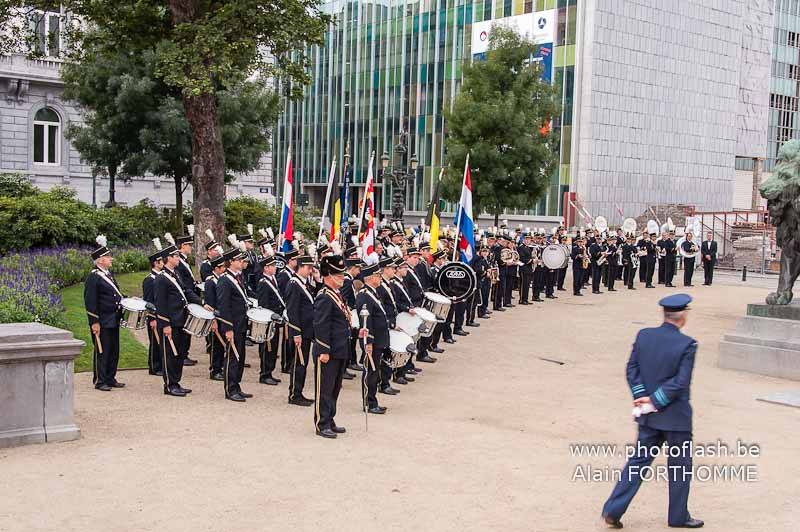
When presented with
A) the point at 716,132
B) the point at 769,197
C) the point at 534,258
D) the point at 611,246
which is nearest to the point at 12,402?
the point at 769,197

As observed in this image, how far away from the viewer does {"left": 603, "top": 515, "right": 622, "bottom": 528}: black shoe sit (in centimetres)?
747

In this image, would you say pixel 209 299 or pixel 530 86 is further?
pixel 530 86

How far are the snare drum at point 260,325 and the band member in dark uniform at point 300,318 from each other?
554 millimetres

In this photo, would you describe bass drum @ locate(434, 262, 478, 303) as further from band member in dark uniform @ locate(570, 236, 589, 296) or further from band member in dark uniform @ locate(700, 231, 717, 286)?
band member in dark uniform @ locate(700, 231, 717, 286)

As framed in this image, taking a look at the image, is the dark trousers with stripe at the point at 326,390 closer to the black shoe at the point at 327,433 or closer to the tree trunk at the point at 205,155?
the black shoe at the point at 327,433

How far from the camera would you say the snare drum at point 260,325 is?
1252 centimetres

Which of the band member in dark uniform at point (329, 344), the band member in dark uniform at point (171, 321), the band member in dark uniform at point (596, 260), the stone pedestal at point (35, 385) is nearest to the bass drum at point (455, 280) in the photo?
the band member in dark uniform at point (171, 321)

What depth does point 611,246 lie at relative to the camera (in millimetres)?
29406

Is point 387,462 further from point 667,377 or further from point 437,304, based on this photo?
point 437,304

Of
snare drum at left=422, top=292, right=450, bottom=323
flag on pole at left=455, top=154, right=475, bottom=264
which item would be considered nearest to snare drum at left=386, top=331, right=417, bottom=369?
snare drum at left=422, top=292, right=450, bottom=323

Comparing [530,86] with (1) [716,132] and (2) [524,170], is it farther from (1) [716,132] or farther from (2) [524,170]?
(1) [716,132]

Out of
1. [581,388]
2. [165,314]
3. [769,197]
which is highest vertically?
[769,197]

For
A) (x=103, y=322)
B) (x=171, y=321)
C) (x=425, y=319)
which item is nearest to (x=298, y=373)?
(x=171, y=321)

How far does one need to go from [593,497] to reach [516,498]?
0.76 meters
